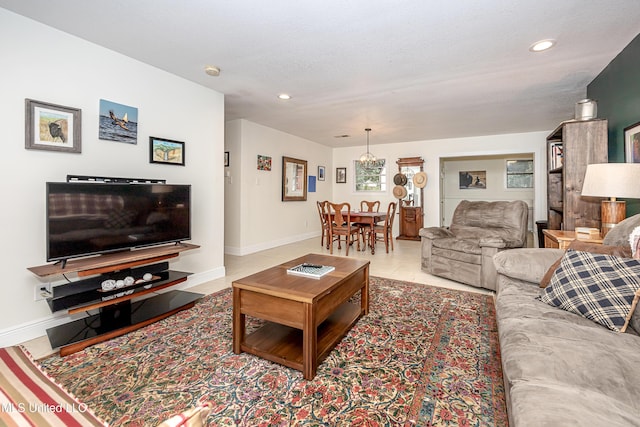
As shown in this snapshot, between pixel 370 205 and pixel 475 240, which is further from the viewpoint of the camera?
pixel 370 205

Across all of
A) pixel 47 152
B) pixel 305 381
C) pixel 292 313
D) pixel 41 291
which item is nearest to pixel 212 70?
pixel 47 152

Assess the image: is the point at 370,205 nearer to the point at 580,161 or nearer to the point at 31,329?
the point at 580,161

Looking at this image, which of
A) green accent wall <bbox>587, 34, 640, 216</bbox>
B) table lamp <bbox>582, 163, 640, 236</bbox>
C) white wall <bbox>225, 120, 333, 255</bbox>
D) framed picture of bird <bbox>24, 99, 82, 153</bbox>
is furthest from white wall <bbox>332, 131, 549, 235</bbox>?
framed picture of bird <bbox>24, 99, 82, 153</bbox>

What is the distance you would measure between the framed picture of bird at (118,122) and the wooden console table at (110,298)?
1.05 meters

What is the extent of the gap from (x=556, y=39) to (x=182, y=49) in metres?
3.14

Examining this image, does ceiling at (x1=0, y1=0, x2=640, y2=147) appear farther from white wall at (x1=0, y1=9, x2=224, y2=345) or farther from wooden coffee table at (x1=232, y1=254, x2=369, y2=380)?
wooden coffee table at (x1=232, y1=254, x2=369, y2=380)

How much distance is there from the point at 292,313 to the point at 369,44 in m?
2.22

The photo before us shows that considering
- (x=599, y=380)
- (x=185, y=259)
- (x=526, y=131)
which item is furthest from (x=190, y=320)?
(x=526, y=131)

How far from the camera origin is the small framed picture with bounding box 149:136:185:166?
2.90 metres

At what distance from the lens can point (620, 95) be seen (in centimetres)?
269

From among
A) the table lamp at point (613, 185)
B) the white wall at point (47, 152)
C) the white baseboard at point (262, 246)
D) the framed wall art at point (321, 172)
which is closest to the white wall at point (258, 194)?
the white baseboard at point (262, 246)

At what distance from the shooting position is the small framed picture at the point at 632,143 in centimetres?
246

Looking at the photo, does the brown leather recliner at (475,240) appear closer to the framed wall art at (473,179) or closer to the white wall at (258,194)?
the white wall at (258,194)

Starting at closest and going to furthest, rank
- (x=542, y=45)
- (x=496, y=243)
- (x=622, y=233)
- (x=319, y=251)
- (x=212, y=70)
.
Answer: (x=622, y=233), (x=542, y=45), (x=212, y=70), (x=496, y=243), (x=319, y=251)
